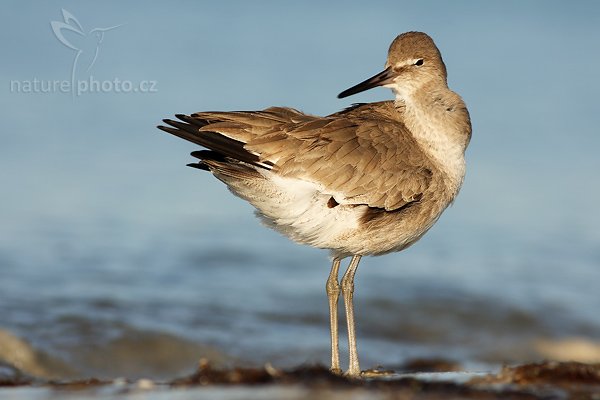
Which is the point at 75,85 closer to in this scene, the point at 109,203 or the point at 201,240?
the point at 109,203

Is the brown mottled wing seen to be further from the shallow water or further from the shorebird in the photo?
the shallow water

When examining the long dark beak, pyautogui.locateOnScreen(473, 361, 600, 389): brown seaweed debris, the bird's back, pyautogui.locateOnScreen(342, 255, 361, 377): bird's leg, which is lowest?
pyautogui.locateOnScreen(473, 361, 600, 389): brown seaweed debris

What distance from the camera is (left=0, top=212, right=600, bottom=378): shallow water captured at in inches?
391

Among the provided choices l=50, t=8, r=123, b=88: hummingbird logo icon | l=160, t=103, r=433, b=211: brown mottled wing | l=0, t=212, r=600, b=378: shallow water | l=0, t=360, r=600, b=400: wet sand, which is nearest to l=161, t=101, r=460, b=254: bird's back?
l=160, t=103, r=433, b=211: brown mottled wing

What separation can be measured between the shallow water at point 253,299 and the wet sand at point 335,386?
375cm

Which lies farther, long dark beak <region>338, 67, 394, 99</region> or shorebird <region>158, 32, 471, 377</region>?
long dark beak <region>338, 67, 394, 99</region>

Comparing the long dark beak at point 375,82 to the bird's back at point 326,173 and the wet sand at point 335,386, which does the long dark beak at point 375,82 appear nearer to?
the bird's back at point 326,173

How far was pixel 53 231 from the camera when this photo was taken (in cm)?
1333

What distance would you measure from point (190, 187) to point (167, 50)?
6.27 m

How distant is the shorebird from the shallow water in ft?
9.02

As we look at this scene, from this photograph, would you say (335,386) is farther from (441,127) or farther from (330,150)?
(441,127)

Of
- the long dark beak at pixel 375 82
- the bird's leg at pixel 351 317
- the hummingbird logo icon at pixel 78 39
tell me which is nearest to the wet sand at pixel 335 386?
the bird's leg at pixel 351 317

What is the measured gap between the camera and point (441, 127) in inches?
301

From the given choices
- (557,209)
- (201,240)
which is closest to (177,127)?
(201,240)
